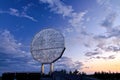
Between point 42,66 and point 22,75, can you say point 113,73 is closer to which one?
point 42,66

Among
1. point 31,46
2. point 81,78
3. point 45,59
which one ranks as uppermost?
point 31,46

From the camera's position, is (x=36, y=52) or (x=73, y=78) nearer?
(x=73, y=78)

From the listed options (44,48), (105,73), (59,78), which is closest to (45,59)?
(44,48)

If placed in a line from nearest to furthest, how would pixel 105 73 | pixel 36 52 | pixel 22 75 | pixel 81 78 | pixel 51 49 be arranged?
pixel 81 78
pixel 22 75
pixel 51 49
pixel 36 52
pixel 105 73

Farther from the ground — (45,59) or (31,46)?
(31,46)

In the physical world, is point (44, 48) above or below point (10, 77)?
above

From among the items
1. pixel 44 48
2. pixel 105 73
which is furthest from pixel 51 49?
pixel 105 73

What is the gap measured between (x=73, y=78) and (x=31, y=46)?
1238 cm

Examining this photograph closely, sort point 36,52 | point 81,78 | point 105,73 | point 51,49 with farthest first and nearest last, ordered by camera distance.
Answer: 1. point 105,73
2. point 36,52
3. point 51,49
4. point 81,78

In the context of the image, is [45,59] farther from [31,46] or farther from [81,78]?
[81,78]

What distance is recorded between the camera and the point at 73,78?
96.1ft

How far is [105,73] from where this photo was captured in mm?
44719

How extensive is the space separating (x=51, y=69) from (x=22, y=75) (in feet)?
22.0

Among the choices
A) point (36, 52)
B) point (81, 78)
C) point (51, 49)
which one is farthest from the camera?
point (36, 52)
